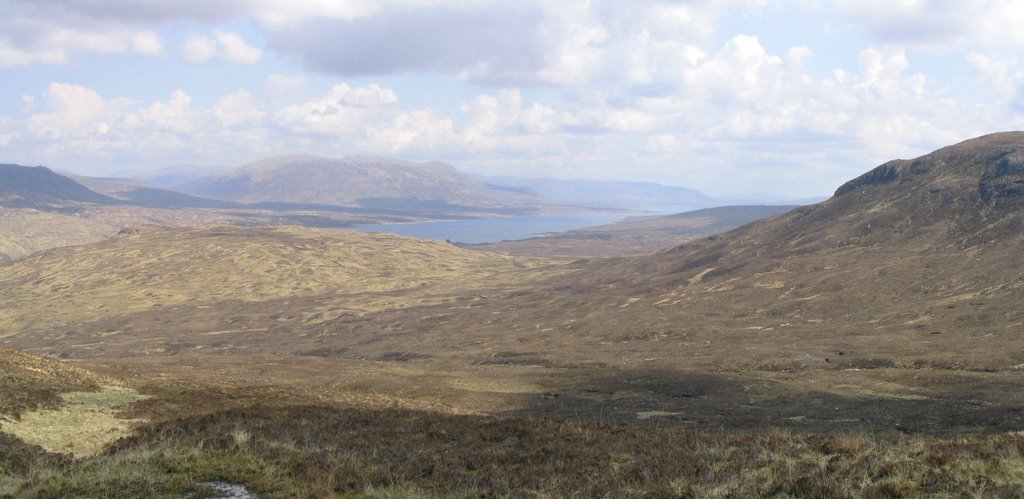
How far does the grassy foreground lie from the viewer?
12914mm

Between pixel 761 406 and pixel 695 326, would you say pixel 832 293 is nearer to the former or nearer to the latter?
pixel 695 326

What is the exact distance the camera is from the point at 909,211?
140000 millimetres

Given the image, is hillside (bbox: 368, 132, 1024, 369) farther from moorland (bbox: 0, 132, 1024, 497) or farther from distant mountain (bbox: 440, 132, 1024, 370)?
moorland (bbox: 0, 132, 1024, 497)

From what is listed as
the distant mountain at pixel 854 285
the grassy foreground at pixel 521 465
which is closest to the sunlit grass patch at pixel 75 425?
the grassy foreground at pixel 521 465

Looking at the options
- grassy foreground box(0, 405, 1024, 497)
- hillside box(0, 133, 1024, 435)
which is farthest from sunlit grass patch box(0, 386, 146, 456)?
hillside box(0, 133, 1024, 435)

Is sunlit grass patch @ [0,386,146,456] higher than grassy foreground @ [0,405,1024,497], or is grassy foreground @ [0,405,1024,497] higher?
grassy foreground @ [0,405,1024,497]

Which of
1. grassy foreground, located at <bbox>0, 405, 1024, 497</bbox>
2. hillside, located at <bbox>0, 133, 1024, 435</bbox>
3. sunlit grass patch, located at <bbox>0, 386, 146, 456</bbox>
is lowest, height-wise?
hillside, located at <bbox>0, 133, 1024, 435</bbox>

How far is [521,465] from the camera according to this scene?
17.1 m

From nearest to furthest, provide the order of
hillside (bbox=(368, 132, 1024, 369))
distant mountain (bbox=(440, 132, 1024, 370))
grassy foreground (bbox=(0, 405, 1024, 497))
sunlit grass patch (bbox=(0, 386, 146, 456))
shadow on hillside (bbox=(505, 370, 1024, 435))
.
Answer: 1. grassy foreground (bbox=(0, 405, 1024, 497))
2. sunlit grass patch (bbox=(0, 386, 146, 456))
3. shadow on hillside (bbox=(505, 370, 1024, 435))
4. distant mountain (bbox=(440, 132, 1024, 370))
5. hillside (bbox=(368, 132, 1024, 369))

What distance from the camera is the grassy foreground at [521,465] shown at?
42.4 ft

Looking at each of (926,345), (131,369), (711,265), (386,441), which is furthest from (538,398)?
(711,265)

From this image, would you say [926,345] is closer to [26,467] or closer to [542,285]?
[26,467]

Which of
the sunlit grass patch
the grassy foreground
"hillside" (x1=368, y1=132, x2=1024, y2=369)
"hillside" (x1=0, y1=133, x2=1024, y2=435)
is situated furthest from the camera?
"hillside" (x1=368, y1=132, x2=1024, y2=369)

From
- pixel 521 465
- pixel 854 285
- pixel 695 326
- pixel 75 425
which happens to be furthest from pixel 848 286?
pixel 75 425
